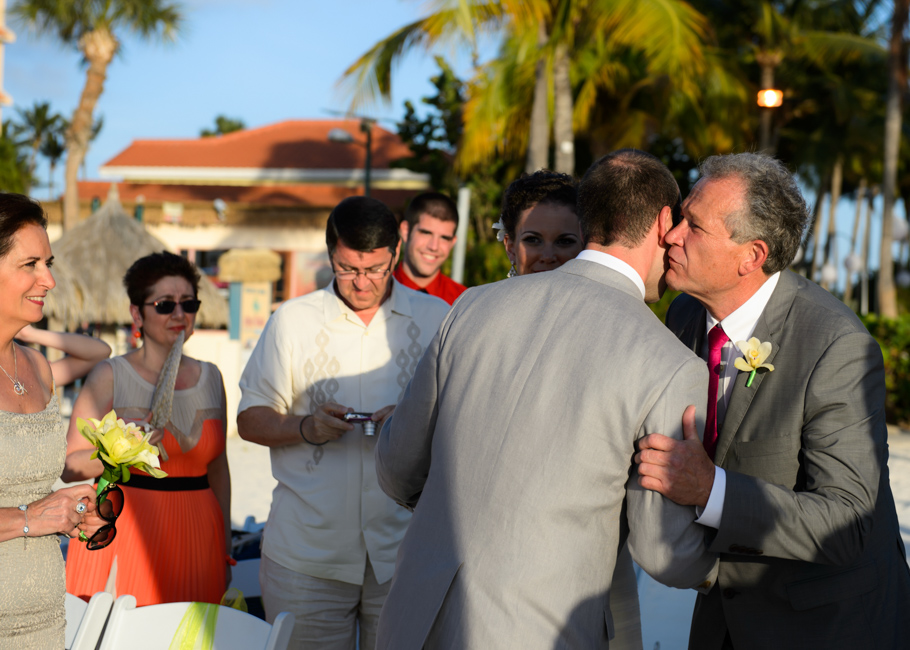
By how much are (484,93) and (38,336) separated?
12.0 meters

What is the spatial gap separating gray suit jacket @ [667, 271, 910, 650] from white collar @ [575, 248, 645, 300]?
0.49 meters

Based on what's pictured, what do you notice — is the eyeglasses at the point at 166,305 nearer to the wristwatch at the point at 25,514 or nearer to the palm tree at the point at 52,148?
the wristwatch at the point at 25,514

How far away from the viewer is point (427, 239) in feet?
16.6

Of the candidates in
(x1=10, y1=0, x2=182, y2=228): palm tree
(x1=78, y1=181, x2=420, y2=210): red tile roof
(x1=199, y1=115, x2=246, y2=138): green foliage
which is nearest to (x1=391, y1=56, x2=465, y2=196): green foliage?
(x1=78, y1=181, x2=420, y2=210): red tile roof

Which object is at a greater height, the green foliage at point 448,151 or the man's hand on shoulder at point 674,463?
the green foliage at point 448,151

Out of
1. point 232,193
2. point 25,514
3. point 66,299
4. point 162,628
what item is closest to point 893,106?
point 232,193

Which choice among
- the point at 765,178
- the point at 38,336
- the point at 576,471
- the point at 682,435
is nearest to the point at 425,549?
the point at 576,471

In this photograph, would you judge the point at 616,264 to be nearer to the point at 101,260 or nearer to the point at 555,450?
the point at 555,450

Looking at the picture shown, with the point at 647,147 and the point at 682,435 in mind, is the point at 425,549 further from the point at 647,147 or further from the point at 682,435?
the point at 647,147

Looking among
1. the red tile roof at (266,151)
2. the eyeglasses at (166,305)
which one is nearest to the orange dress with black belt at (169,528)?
the eyeglasses at (166,305)

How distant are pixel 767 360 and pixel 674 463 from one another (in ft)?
2.23

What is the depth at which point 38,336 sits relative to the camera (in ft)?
15.2

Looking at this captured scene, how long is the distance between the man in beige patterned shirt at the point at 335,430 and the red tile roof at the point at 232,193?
20.9 metres

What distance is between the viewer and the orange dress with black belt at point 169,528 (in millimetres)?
3463
